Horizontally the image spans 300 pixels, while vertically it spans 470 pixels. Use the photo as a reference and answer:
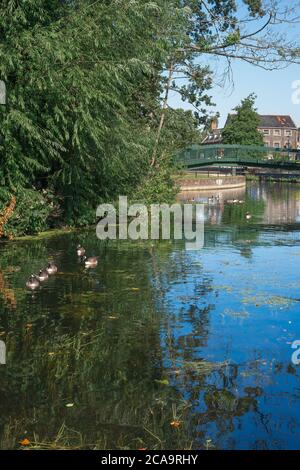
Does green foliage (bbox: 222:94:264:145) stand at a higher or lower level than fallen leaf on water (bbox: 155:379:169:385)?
higher

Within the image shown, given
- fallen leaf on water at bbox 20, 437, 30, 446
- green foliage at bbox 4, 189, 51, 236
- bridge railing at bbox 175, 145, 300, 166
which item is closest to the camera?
fallen leaf on water at bbox 20, 437, 30, 446

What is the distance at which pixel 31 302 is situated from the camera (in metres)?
8.39

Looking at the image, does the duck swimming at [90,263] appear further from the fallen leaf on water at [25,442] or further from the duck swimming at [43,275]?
the fallen leaf on water at [25,442]

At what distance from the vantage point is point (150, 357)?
239 inches

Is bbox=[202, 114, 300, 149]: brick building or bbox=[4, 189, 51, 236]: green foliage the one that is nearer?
bbox=[4, 189, 51, 236]: green foliage

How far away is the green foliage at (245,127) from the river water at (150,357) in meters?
90.1

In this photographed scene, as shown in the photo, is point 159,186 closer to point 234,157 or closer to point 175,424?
point 175,424

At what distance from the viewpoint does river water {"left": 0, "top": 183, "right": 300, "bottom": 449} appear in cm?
438

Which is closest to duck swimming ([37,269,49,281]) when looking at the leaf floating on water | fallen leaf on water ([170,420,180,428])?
the leaf floating on water

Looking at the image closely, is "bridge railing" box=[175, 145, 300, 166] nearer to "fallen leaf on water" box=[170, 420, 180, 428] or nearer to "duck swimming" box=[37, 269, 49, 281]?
"duck swimming" box=[37, 269, 49, 281]

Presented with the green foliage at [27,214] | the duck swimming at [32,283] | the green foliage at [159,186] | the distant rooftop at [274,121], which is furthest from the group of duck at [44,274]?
the distant rooftop at [274,121]

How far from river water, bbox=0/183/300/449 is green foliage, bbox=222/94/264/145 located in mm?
90106

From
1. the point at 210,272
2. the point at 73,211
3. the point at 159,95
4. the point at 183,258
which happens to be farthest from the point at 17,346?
the point at 159,95

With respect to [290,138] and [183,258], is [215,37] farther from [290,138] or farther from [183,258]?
[290,138]
